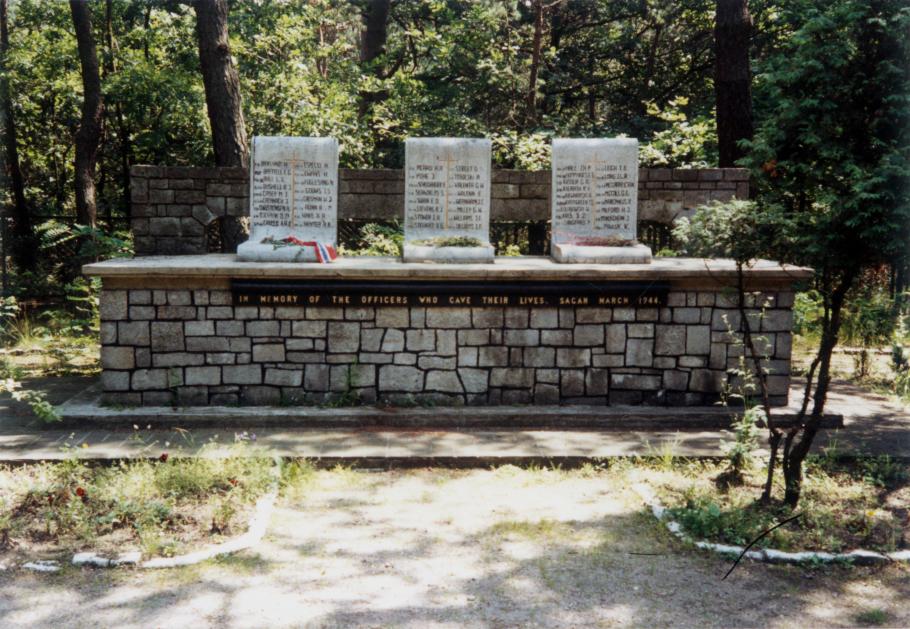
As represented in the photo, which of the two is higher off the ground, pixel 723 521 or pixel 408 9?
pixel 408 9

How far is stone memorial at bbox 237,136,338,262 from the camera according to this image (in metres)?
7.83

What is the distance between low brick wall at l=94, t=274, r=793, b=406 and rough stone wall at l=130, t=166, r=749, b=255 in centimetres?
171

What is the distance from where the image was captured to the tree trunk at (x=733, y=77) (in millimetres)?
10565

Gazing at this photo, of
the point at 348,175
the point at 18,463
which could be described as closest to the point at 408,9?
the point at 348,175

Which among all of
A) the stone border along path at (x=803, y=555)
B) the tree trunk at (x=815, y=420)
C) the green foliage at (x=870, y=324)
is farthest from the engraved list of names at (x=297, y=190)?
the green foliage at (x=870, y=324)

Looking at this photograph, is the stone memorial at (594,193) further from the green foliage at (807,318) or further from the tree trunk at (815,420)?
the green foliage at (807,318)

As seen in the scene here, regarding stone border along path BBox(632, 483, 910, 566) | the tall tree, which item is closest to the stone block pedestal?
stone border along path BBox(632, 483, 910, 566)

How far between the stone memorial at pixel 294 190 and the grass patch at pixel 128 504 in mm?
2743

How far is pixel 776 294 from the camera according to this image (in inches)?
287

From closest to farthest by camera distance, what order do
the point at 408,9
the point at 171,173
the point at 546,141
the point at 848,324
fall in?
1. the point at 171,173
2. the point at 848,324
3. the point at 546,141
4. the point at 408,9

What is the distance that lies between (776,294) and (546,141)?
5562mm

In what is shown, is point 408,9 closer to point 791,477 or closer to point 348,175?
point 348,175

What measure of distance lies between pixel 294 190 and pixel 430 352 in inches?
79.9

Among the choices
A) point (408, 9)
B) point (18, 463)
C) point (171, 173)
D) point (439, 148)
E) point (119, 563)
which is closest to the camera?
point (119, 563)
